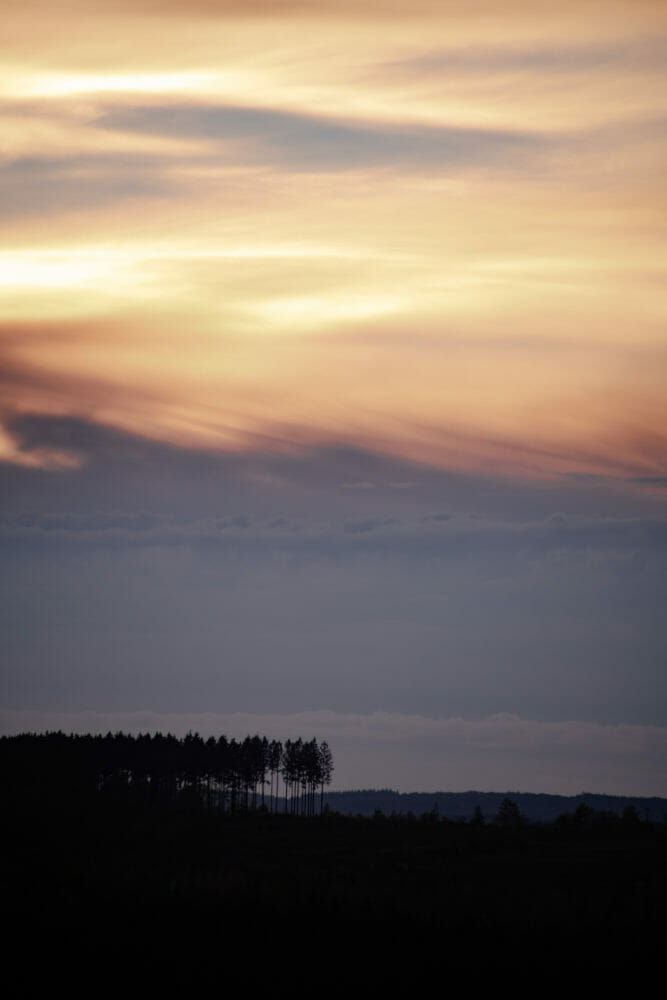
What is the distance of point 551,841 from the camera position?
11156 centimetres

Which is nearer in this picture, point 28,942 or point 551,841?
point 28,942

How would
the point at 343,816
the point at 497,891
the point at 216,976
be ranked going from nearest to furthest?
1. the point at 216,976
2. the point at 497,891
3. the point at 343,816

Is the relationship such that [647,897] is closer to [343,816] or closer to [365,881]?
[365,881]

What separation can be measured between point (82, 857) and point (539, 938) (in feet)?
188

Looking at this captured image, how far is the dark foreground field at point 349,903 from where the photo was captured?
56.4 metres

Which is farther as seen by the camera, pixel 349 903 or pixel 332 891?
pixel 332 891

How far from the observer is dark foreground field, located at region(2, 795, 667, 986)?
56.4m

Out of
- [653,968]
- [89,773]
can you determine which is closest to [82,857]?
[653,968]

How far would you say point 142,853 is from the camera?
11031 cm

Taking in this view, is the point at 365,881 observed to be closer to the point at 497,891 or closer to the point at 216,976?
the point at 497,891

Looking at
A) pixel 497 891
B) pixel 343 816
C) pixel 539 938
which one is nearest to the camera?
pixel 539 938

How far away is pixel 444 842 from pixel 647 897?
46.3 m

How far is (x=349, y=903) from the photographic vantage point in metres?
69.4

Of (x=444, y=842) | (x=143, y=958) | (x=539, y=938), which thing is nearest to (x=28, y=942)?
(x=143, y=958)
